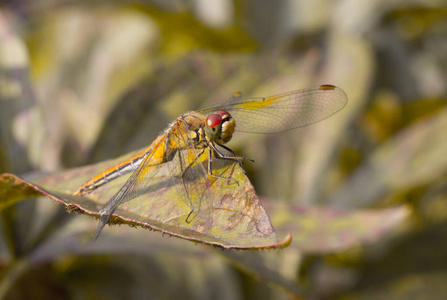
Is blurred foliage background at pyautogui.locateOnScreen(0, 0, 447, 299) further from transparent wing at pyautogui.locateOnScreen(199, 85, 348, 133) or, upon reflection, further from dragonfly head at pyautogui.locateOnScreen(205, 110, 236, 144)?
dragonfly head at pyautogui.locateOnScreen(205, 110, 236, 144)

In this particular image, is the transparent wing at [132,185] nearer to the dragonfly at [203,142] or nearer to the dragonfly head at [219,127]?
the dragonfly at [203,142]

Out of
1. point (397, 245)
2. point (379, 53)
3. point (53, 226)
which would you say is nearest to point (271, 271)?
point (53, 226)

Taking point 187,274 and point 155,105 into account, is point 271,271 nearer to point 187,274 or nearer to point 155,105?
point 187,274

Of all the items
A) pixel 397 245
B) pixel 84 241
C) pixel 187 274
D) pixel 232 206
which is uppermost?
pixel 232 206

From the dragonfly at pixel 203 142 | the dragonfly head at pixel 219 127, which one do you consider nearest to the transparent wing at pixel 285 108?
the dragonfly at pixel 203 142

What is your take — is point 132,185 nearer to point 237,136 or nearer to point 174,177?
point 174,177

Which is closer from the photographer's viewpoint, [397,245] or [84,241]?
[84,241]

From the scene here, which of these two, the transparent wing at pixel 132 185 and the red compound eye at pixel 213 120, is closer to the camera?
the transparent wing at pixel 132 185
